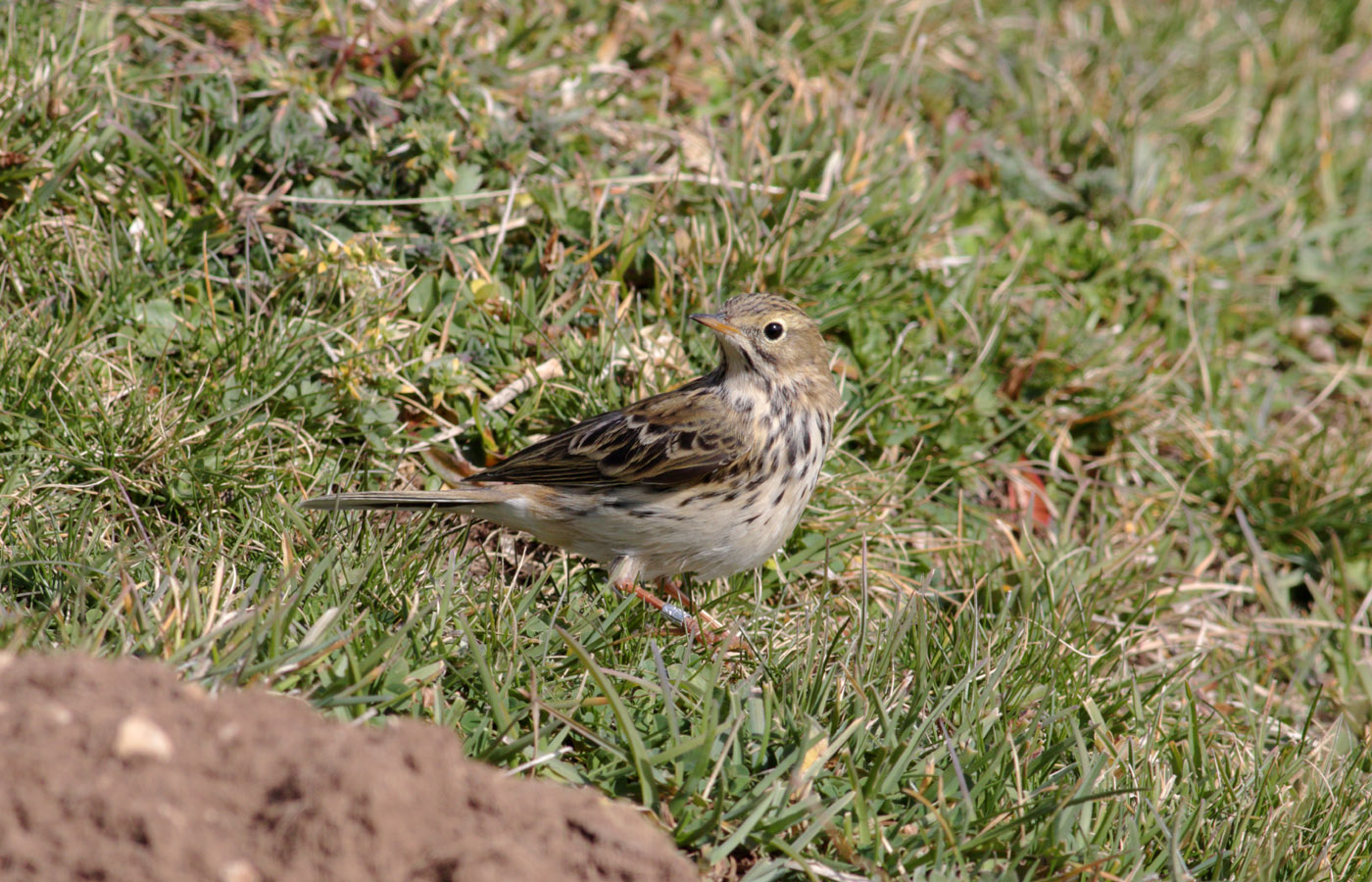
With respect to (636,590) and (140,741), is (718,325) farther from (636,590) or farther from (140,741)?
(140,741)

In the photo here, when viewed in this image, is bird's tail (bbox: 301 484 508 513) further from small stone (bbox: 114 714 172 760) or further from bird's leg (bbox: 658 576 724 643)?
small stone (bbox: 114 714 172 760)

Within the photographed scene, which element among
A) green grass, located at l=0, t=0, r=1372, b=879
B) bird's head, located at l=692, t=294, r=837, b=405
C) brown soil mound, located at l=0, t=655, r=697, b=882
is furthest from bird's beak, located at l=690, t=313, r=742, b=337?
brown soil mound, located at l=0, t=655, r=697, b=882

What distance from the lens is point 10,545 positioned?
13.8 feet

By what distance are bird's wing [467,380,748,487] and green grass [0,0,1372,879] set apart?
0.49 metres

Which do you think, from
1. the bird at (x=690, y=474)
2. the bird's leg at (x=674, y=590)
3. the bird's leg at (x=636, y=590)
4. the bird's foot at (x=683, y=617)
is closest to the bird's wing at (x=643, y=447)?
the bird at (x=690, y=474)

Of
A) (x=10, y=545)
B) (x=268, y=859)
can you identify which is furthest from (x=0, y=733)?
(x=10, y=545)

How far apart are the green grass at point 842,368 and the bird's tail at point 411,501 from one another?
106mm

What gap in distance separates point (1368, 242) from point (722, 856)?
7116 mm

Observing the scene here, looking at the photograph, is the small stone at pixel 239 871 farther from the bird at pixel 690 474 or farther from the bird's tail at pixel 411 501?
the bird at pixel 690 474

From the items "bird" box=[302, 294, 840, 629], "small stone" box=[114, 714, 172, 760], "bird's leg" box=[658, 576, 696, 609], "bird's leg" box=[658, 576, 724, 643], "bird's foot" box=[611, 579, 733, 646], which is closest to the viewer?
"small stone" box=[114, 714, 172, 760]

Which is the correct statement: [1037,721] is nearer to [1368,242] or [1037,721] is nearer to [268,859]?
[268,859]

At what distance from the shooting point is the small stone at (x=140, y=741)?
2730mm

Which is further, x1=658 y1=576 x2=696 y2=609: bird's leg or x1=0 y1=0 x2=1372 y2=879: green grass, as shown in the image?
x1=658 y1=576 x2=696 y2=609: bird's leg

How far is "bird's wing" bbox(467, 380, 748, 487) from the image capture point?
506cm
